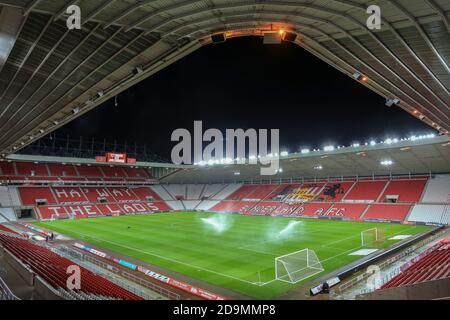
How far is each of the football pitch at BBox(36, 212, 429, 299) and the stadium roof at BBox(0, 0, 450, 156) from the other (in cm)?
1170

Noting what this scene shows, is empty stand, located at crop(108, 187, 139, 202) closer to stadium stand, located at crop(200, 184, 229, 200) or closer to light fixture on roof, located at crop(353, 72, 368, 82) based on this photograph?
stadium stand, located at crop(200, 184, 229, 200)

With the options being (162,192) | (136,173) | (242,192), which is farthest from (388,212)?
(136,173)

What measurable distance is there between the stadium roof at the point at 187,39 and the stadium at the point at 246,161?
0.22ft

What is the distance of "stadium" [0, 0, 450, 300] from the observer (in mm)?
9930

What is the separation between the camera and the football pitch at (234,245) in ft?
57.3

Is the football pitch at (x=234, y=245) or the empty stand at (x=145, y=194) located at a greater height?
the empty stand at (x=145, y=194)

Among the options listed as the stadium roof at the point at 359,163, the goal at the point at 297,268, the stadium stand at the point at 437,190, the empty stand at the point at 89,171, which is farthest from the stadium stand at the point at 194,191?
the goal at the point at 297,268

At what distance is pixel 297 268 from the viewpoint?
18.4 metres

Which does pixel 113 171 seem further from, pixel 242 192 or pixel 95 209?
pixel 242 192

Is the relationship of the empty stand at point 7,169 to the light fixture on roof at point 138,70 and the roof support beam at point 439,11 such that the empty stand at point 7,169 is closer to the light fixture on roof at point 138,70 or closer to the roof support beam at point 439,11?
the light fixture on roof at point 138,70

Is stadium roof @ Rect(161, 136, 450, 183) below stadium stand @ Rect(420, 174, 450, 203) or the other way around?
the other way around

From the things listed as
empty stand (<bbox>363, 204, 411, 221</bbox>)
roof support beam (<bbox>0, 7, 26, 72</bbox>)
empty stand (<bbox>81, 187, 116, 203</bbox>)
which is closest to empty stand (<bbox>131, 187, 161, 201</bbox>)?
empty stand (<bbox>81, 187, 116, 203</bbox>)

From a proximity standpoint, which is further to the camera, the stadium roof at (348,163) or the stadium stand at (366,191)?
the stadium stand at (366,191)
